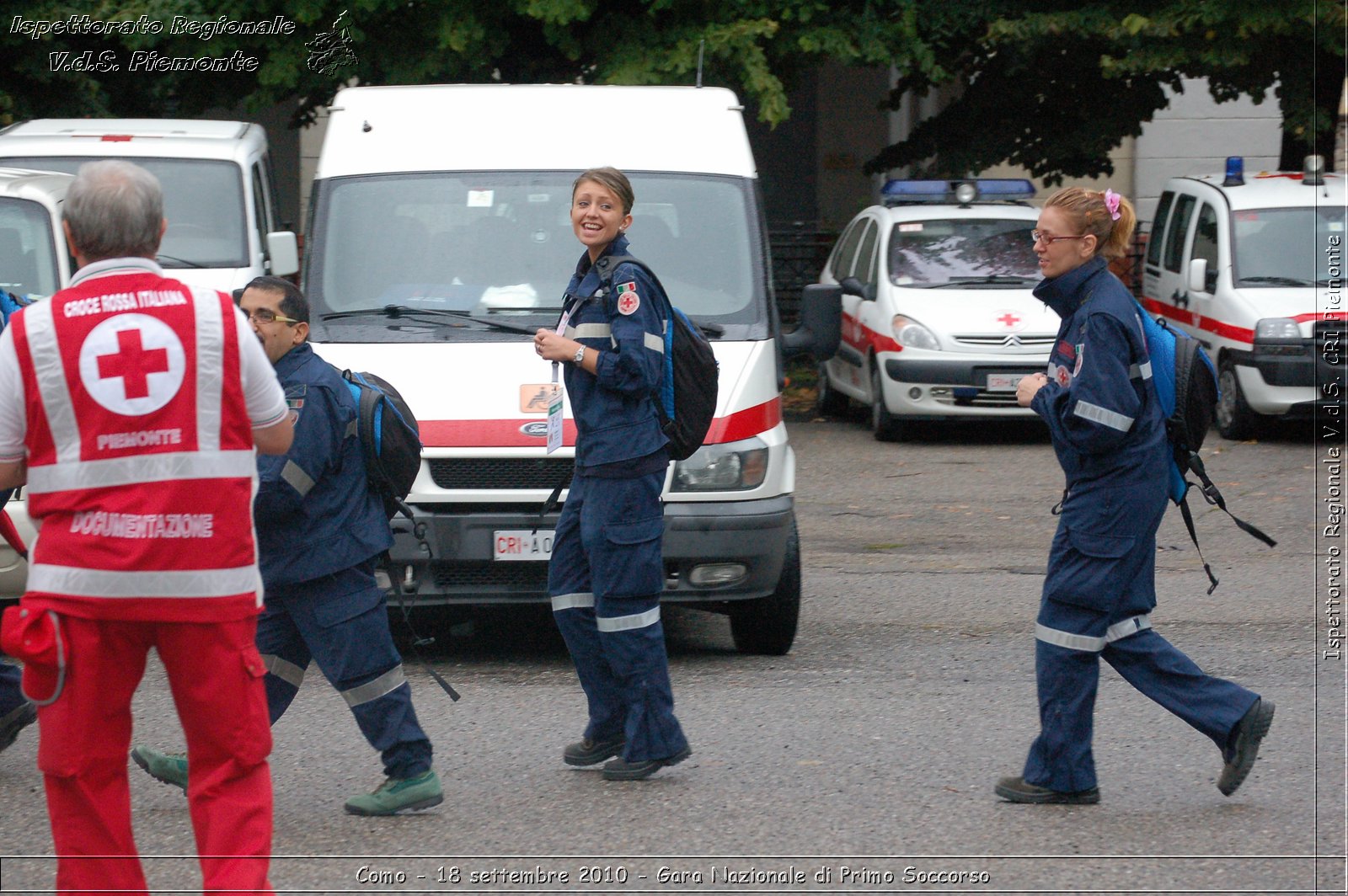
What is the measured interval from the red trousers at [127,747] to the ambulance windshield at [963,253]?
1000 cm

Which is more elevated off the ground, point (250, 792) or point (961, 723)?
point (250, 792)

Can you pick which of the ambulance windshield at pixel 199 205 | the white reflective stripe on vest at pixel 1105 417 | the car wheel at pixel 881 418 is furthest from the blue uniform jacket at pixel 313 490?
the car wheel at pixel 881 418

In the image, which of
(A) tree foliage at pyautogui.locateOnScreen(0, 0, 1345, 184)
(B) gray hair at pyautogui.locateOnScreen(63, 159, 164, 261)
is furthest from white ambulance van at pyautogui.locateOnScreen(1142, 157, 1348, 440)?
(B) gray hair at pyautogui.locateOnScreen(63, 159, 164, 261)

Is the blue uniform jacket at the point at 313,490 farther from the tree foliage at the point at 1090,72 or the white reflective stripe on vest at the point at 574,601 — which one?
the tree foliage at the point at 1090,72

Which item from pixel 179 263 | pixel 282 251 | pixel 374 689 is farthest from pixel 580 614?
pixel 179 263

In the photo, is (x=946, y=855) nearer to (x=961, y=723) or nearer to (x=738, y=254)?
(x=961, y=723)

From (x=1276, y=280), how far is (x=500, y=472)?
336 inches

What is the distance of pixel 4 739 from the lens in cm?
514

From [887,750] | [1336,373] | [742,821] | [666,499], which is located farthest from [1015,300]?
[742,821]

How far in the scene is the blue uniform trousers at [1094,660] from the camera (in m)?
4.69

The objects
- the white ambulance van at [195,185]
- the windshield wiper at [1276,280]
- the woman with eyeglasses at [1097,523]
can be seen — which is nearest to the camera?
the woman with eyeglasses at [1097,523]

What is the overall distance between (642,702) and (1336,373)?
8.91m

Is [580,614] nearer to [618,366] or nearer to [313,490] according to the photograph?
[618,366]

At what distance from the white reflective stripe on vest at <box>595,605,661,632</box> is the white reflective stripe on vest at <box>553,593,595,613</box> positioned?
107 millimetres
